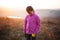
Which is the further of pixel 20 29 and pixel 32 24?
pixel 20 29

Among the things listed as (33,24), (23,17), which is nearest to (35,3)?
(23,17)

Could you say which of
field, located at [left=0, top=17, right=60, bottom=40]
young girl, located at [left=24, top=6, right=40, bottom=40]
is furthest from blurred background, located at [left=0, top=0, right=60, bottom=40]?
young girl, located at [left=24, top=6, right=40, bottom=40]

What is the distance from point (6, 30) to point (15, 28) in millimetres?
175

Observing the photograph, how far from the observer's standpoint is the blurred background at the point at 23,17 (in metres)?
3.11

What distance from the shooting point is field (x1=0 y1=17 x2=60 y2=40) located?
312 centimetres

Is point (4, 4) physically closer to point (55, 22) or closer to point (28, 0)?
point (28, 0)

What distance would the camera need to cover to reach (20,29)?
126 inches

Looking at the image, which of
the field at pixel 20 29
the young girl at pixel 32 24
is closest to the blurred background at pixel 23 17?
the field at pixel 20 29

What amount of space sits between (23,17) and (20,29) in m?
0.22

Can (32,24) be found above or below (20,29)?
above

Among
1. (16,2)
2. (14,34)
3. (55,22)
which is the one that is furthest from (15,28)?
(55,22)

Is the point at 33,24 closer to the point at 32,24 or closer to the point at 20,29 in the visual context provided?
the point at 32,24

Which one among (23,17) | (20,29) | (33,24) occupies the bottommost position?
(20,29)

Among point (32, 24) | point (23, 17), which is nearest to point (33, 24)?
point (32, 24)
